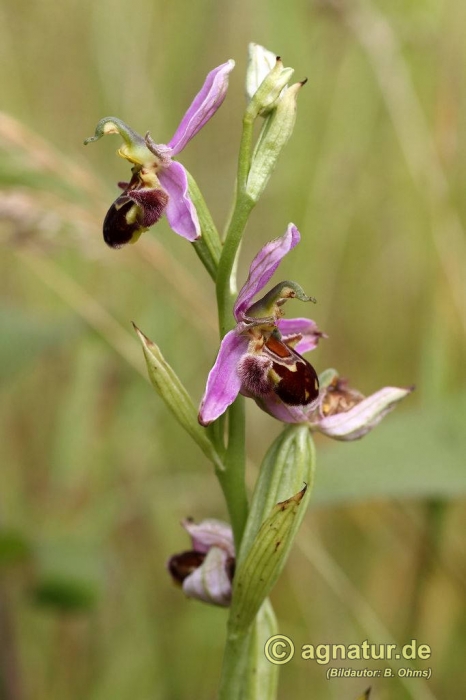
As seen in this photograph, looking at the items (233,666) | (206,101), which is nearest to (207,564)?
(233,666)

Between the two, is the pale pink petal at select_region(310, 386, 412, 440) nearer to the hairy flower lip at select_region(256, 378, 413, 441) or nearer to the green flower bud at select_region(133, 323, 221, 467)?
the hairy flower lip at select_region(256, 378, 413, 441)

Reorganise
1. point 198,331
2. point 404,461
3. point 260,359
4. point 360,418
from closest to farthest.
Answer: point 260,359
point 360,418
point 404,461
point 198,331

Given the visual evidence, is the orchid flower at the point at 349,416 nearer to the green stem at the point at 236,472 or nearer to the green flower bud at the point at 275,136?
the green stem at the point at 236,472

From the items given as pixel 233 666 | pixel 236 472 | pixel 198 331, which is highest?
pixel 198 331

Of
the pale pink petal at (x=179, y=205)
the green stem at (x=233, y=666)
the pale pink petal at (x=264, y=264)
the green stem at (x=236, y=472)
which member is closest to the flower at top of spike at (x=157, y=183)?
the pale pink petal at (x=179, y=205)

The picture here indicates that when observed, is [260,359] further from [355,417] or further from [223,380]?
[355,417]

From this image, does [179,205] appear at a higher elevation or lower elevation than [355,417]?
Answer: higher

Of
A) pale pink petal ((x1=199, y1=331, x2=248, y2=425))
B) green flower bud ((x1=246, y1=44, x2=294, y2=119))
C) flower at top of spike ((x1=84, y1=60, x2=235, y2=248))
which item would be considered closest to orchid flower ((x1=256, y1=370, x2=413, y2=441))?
pale pink petal ((x1=199, y1=331, x2=248, y2=425))
